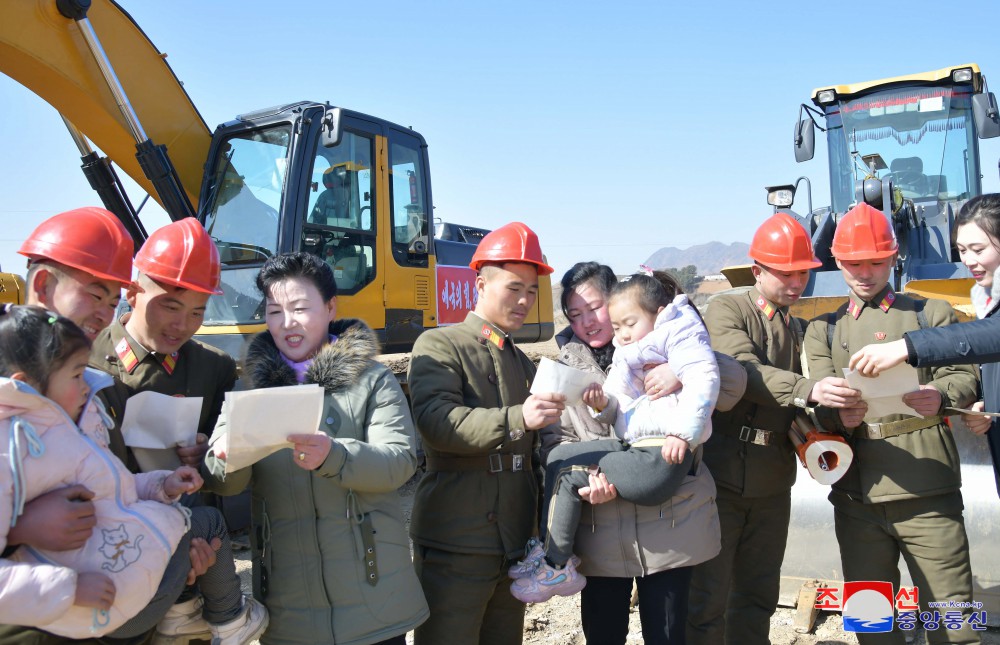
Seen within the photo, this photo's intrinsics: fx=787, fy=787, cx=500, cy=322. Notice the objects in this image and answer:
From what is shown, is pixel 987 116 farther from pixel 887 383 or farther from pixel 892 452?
pixel 887 383

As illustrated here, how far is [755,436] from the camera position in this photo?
3361mm

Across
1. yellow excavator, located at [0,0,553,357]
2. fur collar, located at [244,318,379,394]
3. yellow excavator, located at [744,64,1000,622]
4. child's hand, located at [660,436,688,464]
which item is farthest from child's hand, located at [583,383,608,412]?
yellow excavator, located at [744,64,1000,622]

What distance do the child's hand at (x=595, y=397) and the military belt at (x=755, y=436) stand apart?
3.25 ft

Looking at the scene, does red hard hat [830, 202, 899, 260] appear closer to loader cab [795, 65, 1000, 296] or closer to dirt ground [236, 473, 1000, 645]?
dirt ground [236, 473, 1000, 645]

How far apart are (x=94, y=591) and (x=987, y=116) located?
344 inches

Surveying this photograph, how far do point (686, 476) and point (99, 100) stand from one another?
18.3 feet

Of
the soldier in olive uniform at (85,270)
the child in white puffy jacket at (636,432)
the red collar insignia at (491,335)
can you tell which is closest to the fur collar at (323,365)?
the soldier in olive uniform at (85,270)

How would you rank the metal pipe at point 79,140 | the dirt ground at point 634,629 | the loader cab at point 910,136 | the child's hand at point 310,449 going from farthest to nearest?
the loader cab at point 910,136 < the metal pipe at point 79,140 < the dirt ground at point 634,629 < the child's hand at point 310,449

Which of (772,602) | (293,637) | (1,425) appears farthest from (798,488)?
(1,425)

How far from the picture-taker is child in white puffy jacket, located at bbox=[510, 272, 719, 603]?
8.52 feet

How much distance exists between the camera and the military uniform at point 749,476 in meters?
3.26

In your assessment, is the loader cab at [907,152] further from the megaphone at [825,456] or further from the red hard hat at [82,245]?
the red hard hat at [82,245]

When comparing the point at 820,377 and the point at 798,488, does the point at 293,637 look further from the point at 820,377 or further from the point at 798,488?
the point at 798,488

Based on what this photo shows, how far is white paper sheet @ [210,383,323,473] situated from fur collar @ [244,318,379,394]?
300 millimetres
